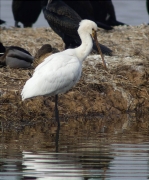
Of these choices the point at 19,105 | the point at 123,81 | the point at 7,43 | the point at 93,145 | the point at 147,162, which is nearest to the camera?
the point at 147,162

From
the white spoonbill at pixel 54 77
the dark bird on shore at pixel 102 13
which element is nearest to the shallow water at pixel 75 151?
the white spoonbill at pixel 54 77

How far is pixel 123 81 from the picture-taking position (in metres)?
11.5

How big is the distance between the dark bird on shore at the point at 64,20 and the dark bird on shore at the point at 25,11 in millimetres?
4361

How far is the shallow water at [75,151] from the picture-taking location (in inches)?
272

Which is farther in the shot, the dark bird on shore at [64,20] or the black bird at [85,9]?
the black bird at [85,9]

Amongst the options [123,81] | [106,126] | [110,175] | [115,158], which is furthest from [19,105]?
[110,175]

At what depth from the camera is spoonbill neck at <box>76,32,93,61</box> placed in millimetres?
10164

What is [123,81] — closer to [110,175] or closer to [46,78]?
[46,78]

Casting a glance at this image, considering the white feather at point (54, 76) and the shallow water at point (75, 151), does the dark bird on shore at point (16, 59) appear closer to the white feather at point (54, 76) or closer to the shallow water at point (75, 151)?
the shallow water at point (75, 151)

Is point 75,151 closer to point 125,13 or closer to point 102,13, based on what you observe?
point 102,13

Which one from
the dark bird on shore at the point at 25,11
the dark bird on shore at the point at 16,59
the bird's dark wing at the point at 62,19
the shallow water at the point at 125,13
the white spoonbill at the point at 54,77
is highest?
the white spoonbill at the point at 54,77

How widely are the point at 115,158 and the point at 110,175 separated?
2.65ft

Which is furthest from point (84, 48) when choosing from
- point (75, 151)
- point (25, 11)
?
point (25, 11)

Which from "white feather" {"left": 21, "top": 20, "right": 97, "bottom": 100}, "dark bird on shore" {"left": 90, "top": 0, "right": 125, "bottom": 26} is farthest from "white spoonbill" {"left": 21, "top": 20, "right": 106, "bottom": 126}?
"dark bird on shore" {"left": 90, "top": 0, "right": 125, "bottom": 26}
